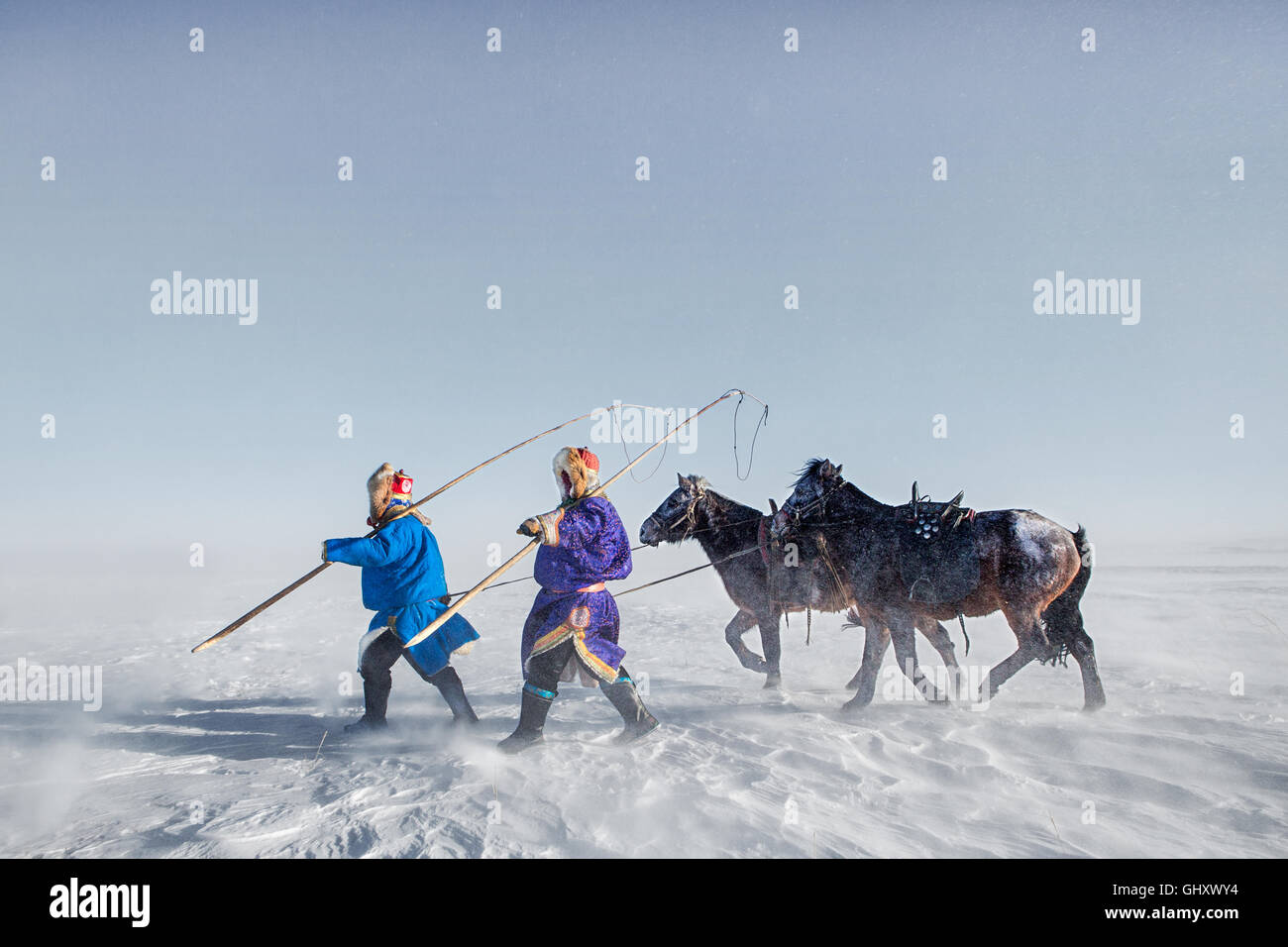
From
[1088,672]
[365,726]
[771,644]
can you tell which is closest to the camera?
[365,726]

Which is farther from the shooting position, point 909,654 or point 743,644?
point 743,644

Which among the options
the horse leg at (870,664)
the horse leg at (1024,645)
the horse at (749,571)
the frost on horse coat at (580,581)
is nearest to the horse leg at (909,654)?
the horse leg at (870,664)

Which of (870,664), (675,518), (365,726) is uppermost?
(675,518)

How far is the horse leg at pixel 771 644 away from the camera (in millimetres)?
7273

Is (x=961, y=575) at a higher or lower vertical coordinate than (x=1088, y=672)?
higher

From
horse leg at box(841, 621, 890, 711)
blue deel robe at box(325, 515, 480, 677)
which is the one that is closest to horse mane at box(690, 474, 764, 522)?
horse leg at box(841, 621, 890, 711)

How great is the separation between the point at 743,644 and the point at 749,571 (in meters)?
0.81

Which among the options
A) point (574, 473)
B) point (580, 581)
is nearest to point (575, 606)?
point (580, 581)

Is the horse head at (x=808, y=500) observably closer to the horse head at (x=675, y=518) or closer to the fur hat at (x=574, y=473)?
the horse head at (x=675, y=518)

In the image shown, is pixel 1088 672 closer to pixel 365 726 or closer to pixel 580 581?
pixel 580 581

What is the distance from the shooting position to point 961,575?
6.05 m

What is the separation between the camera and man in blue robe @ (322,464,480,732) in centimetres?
523

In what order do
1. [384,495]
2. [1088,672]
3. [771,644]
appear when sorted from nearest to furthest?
[384,495] → [1088,672] → [771,644]

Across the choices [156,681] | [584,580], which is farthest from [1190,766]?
[156,681]
